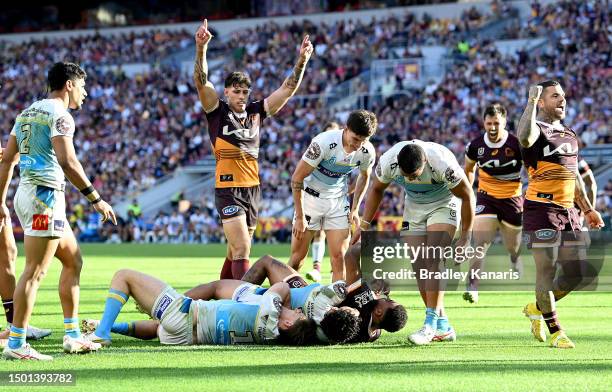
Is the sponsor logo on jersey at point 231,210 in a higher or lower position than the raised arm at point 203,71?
lower

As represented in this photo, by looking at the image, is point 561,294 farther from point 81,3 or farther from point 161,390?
point 81,3

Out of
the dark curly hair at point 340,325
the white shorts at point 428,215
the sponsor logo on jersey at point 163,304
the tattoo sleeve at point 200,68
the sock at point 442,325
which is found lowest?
the sock at point 442,325

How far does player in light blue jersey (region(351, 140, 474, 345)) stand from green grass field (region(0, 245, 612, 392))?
14.6 inches

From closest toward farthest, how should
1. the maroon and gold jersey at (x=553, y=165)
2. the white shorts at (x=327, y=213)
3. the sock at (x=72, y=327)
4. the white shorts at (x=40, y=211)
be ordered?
the white shorts at (x=40, y=211), the sock at (x=72, y=327), the maroon and gold jersey at (x=553, y=165), the white shorts at (x=327, y=213)

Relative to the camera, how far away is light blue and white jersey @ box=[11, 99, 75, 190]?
9.02m

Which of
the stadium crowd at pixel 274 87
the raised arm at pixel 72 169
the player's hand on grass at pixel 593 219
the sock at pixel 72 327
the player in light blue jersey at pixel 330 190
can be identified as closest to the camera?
the raised arm at pixel 72 169

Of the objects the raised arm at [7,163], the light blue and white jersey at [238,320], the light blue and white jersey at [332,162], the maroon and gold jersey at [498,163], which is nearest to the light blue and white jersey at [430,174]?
the light blue and white jersey at [238,320]

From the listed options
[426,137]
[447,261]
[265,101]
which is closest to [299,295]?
[447,261]

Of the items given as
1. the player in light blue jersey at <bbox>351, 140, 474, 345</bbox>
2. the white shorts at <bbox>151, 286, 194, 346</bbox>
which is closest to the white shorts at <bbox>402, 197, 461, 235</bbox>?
the player in light blue jersey at <bbox>351, 140, 474, 345</bbox>

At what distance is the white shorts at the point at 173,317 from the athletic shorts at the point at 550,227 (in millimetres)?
3272

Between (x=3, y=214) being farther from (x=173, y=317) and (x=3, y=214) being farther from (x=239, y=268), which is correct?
(x=239, y=268)

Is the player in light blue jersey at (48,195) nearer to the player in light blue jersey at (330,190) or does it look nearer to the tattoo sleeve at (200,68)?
the tattoo sleeve at (200,68)

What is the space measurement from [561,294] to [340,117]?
110 feet

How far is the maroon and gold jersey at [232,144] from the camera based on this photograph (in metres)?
13.0
